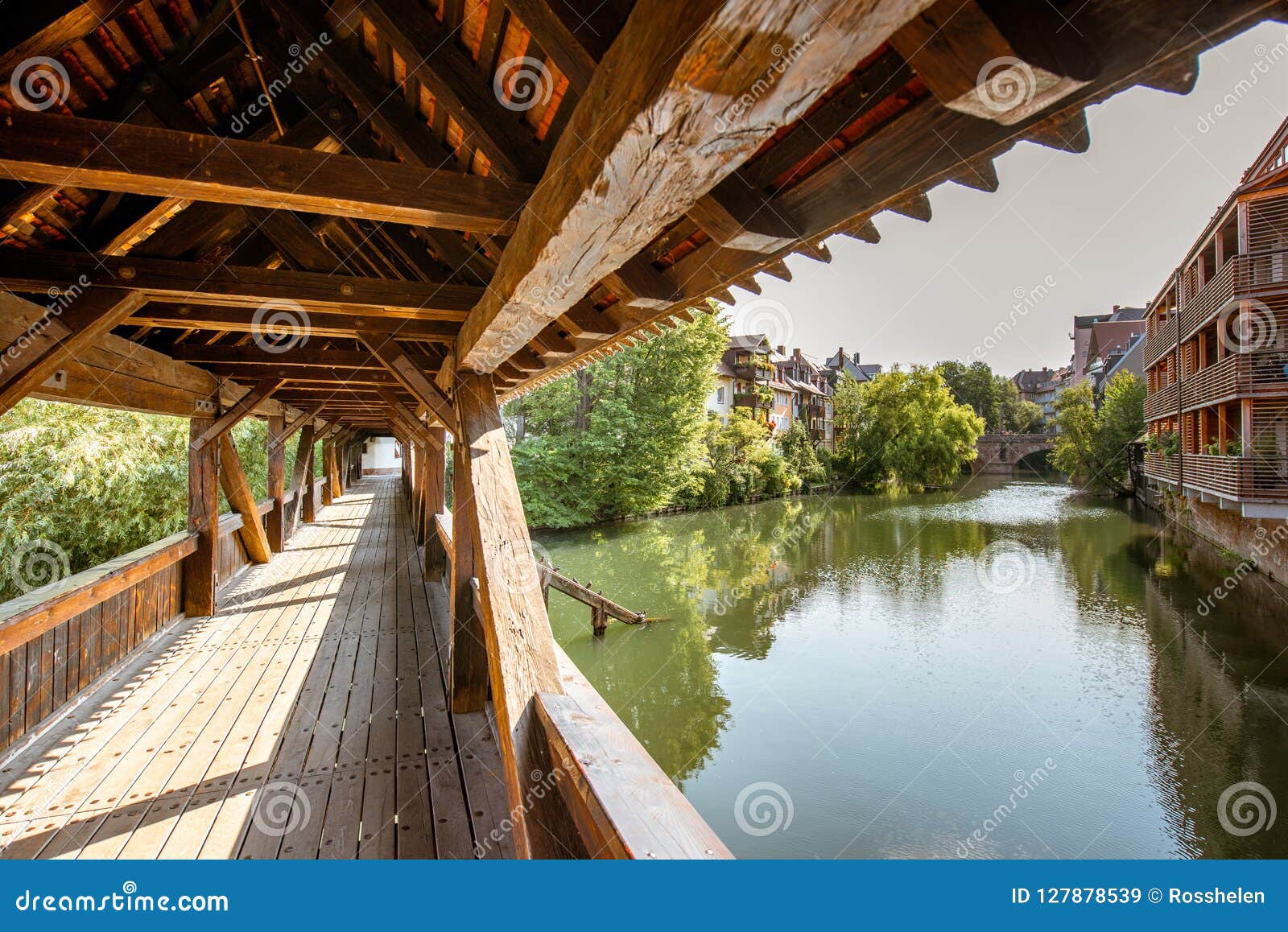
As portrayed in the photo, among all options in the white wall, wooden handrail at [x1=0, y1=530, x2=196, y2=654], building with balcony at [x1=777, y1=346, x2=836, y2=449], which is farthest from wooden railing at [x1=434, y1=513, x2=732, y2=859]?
building with balcony at [x1=777, y1=346, x2=836, y2=449]

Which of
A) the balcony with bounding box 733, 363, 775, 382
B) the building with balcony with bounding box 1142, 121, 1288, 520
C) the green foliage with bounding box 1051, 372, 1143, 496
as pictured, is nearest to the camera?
the building with balcony with bounding box 1142, 121, 1288, 520

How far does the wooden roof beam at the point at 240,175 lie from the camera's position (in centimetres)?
150

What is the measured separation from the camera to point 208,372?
19.0 feet

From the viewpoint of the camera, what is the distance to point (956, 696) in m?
9.16

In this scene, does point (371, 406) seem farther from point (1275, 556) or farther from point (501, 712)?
point (1275, 556)

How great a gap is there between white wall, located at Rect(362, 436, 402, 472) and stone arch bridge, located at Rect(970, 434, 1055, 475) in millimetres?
40827

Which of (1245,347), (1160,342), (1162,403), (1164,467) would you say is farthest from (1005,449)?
(1245,347)

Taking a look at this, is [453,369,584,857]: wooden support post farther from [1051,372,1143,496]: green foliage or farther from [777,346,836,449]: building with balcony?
[777,346,836,449]: building with balcony

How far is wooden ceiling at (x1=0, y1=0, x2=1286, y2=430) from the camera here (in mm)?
857

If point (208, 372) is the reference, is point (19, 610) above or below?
below

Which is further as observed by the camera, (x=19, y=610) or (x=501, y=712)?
(x=19, y=610)

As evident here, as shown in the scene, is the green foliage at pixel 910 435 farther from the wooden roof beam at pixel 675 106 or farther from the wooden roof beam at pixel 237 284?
the wooden roof beam at pixel 675 106
